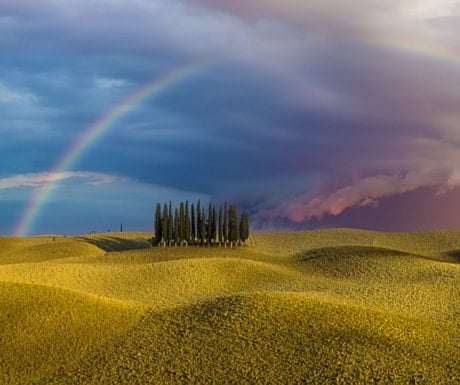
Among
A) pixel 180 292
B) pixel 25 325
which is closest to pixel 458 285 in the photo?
pixel 180 292

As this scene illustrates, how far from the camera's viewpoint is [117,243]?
227 ft

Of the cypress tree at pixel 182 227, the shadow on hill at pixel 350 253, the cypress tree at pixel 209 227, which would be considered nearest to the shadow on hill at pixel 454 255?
the shadow on hill at pixel 350 253

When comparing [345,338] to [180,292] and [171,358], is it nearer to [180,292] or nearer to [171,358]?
[171,358]

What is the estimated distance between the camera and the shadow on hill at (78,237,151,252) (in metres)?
66.1

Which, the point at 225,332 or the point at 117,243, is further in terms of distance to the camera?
the point at 117,243

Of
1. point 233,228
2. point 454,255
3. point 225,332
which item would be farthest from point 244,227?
point 225,332

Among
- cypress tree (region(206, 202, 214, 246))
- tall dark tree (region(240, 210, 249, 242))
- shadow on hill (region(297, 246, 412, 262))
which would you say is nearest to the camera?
shadow on hill (region(297, 246, 412, 262))

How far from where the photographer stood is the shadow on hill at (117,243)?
66.1m

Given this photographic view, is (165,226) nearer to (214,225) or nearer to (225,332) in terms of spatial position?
(214,225)

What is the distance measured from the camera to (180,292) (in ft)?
→ 114

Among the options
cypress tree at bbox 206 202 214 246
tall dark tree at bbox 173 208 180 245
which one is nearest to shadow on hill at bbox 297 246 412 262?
cypress tree at bbox 206 202 214 246

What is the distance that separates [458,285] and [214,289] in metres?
15.5

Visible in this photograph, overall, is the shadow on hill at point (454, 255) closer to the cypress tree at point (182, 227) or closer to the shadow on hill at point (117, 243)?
the cypress tree at point (182, 227)

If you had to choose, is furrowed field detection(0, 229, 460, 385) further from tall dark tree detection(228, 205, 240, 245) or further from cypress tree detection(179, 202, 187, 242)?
tall dark tree detection(228, 205, 240, 245)
